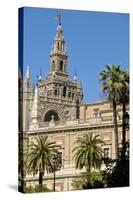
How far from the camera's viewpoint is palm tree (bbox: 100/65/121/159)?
14414 mm

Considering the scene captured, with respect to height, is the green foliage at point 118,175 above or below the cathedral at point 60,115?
below

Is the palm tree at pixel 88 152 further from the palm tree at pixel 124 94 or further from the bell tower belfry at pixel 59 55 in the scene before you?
the bell tower belfry at pixel 59 55

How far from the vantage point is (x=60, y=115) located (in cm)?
1402

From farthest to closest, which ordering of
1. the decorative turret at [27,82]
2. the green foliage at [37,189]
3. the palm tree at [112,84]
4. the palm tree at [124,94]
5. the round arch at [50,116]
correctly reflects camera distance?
the palm tree at [124,94] < the palm tree at [112,84] < the round arch at [50,116] < the green foliage at [37,189] < the decorative turret at [27,82]

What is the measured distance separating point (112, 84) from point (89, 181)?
194 cm

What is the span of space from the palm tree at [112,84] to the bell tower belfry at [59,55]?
757mm

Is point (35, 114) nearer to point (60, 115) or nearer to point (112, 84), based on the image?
point (60, 115)

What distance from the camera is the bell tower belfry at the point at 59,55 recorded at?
1369 cm

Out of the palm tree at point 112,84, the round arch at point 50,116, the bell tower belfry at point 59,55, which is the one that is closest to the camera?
the bell tower belfry at point 59,55

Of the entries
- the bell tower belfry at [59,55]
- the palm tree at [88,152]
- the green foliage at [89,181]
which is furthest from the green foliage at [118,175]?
the bell tower belfry at [59,55]

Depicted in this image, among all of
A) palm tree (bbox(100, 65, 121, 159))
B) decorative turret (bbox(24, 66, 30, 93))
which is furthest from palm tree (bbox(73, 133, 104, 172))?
decorative turret (bbox(24, 66, 30, 93))

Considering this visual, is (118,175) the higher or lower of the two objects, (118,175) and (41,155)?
the lower

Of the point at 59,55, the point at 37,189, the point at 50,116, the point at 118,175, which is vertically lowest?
the point at 37,189

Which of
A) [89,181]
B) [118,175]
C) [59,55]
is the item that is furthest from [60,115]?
[118,175]
